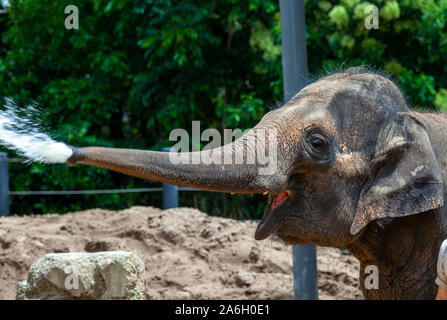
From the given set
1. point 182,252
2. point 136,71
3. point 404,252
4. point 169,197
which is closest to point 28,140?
point 404,252

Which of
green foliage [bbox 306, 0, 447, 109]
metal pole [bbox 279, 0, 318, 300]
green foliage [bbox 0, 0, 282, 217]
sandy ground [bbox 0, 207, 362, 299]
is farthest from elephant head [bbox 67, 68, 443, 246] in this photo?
green foliage [bbox 0, 0, 282, 217]

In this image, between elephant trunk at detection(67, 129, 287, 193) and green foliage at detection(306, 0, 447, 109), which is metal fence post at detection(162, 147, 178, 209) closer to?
green foliage at detection(306, 0, 447, 109)

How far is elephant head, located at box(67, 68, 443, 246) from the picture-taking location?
3529 mm

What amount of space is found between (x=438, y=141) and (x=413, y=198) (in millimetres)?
516

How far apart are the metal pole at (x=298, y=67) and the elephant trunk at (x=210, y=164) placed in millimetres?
2255

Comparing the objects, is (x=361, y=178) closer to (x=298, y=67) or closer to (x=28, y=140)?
(x=28, y=140)

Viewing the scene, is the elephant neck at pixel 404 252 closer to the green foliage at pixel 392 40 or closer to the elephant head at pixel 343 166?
the elephant head at pixel 343 166

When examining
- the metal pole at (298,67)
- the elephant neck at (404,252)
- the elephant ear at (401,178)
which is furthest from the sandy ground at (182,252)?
the elephant ear at (401,178)

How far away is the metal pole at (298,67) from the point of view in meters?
5.61

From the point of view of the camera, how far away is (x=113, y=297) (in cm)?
490

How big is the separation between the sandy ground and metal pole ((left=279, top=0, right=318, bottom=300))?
55 centimetres

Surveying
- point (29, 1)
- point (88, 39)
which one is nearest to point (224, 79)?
point (88, 39)

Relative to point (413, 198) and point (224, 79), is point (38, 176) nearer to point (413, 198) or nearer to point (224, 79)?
point (224, 79)
